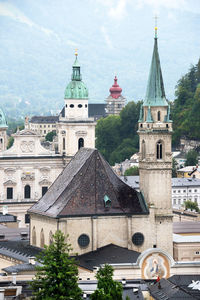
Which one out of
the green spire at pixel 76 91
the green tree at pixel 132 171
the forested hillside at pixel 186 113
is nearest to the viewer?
the green spire at pixel 76 91

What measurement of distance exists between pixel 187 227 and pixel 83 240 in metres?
14.3

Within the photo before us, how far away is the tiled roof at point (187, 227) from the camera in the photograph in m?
89.5

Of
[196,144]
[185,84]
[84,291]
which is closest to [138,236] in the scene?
[84,291]

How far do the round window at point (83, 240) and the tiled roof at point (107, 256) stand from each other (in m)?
0.67

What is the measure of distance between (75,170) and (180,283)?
1878cm

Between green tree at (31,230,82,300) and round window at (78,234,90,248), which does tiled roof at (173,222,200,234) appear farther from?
green tree at (31,230,82,300)

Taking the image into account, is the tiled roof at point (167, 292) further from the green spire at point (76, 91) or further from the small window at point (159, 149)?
the green spire at point (76, 91)

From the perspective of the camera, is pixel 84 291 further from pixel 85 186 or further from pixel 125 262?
pixel 85 186

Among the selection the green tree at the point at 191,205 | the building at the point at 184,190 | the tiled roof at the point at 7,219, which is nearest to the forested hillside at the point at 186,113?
the building at the point at 184,190

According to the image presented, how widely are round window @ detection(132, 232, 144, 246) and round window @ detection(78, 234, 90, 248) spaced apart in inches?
120

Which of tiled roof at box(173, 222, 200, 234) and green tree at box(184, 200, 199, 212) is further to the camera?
green tree at box(184, 200, 199, 212)

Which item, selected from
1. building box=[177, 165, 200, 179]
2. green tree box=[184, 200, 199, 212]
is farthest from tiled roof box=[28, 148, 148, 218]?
building box=[177, 165, 200, 179]

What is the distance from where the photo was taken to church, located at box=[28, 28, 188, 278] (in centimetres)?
7969

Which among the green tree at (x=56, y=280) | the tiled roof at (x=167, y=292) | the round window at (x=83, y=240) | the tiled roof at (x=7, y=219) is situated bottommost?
the tiled roof at (x=167, y=292)
